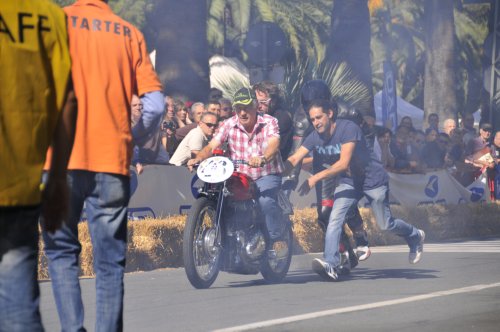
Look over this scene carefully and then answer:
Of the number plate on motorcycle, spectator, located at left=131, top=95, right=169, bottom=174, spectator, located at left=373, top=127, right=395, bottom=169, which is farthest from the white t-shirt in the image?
spectator, located at left=373, top=127, right=395, bottom=169

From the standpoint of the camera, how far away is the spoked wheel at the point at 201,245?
971cm

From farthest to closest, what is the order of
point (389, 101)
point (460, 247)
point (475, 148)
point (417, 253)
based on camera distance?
point (389, 101)
point (475, 148)
point (460, 247)
point (417, 253)

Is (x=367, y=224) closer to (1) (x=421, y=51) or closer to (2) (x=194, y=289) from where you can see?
(2) (x=194, y=289)

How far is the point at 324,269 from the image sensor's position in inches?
407

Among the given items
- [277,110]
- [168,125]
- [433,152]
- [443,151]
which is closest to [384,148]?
[433,152]

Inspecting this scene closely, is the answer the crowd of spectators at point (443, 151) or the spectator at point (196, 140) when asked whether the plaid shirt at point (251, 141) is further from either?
the crowd of spectators at point (443, 151)

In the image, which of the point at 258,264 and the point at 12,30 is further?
the point at 258,264

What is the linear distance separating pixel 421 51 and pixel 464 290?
4901cm

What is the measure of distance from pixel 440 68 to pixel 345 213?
23.1 meters

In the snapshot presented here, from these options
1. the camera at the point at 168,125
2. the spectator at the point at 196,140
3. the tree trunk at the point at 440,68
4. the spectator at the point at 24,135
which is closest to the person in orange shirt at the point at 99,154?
the spectator at the point at 24,135

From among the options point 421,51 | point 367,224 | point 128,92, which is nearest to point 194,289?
point 128,92

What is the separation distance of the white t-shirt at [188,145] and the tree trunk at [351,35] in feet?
32.3

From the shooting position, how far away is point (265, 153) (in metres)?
10.5

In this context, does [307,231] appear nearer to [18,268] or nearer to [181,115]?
[181,115]
